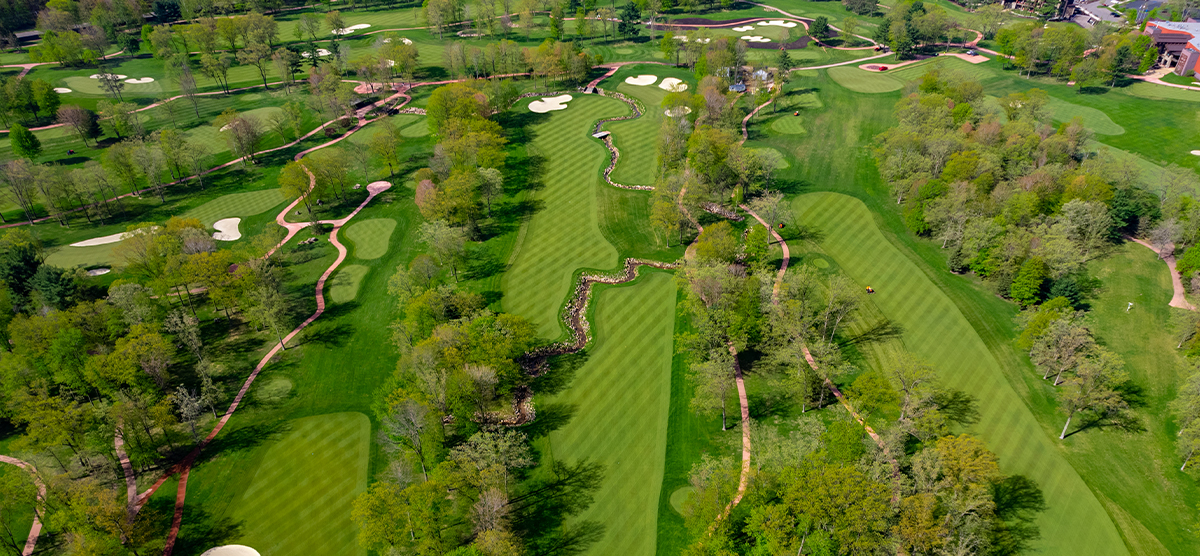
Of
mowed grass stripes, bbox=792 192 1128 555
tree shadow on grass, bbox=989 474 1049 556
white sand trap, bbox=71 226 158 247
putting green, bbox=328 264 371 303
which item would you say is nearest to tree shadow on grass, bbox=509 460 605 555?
tree shadow on grass, bbox=989 474 1049 556

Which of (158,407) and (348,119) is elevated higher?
(348,119)

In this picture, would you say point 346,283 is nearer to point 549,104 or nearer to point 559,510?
point 559,510

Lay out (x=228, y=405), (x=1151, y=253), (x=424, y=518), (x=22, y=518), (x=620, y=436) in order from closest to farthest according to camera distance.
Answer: (x=424, y=518) → (x=22, y=518) → (x=620, y=436) → (x=228, y=405) → (x=1151, y=253)

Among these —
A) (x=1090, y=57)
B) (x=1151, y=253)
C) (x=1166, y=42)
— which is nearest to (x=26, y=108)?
(x=1151, y=253)

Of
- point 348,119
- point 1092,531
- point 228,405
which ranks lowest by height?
point 1092,531

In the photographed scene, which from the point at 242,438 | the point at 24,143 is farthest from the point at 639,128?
the point at 24,143

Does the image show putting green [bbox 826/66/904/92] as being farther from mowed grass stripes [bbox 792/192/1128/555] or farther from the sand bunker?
the sand bunker

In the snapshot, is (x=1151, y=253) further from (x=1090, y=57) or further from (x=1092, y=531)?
(x=1090, y=57)
